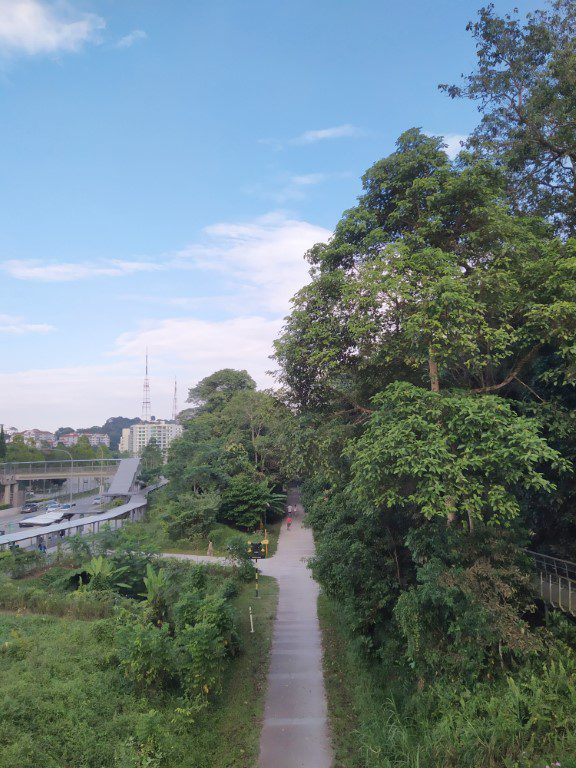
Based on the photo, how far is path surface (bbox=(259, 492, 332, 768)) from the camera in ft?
25.2

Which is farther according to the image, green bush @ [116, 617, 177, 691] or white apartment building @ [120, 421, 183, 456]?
white apartment building @ [120, 421, 183, 456]

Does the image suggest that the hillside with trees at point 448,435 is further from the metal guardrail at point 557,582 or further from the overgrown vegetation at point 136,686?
the overgrown vegetation at point 136,686

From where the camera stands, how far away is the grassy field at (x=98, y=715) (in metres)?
6.69

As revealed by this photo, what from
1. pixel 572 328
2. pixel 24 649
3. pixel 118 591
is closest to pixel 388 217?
pixel 572 328

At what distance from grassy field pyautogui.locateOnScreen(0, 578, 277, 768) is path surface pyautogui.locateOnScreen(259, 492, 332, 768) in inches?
11.9

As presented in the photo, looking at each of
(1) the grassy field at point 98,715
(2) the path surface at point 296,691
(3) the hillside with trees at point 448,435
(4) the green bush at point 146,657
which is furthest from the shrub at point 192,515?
(4) the green bush at point 146,657

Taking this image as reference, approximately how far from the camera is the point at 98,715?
7.56 meters

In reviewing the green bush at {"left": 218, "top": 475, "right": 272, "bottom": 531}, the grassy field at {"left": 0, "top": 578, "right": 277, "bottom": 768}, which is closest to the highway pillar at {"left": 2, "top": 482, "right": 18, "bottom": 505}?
the green bush at {"left": 218, "top": 475, "right": 272, "bottom": 531}

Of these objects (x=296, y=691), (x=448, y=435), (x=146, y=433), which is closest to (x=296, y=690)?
(x=296, y=691)

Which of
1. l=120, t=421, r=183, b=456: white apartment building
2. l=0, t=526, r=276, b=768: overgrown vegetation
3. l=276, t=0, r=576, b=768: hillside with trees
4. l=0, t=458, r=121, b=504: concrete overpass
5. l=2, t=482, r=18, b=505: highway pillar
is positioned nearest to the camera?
l=276, t=0, r=576, b=768: hillside with trees

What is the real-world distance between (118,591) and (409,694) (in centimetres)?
967

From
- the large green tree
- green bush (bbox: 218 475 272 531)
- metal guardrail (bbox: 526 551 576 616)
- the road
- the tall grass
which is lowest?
the road

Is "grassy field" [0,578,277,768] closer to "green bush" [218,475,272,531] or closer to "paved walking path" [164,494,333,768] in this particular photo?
"paved walking path" [164,494,333,768]

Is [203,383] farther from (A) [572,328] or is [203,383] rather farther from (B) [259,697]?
(A) [572,328]
